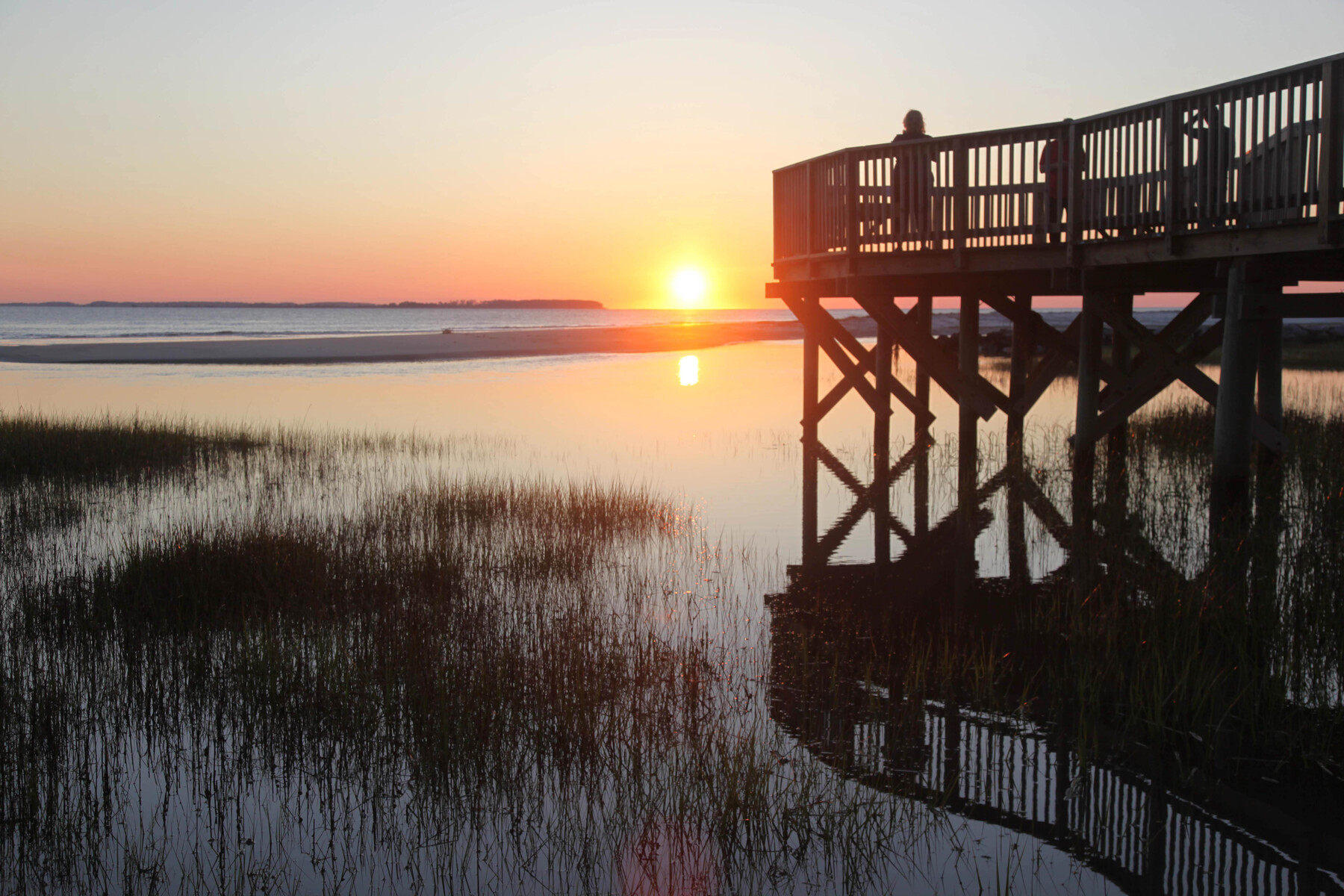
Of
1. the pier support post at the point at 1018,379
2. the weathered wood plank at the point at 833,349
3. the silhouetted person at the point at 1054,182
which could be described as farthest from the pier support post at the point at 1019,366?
the silhouetted person at the point at 1054,182

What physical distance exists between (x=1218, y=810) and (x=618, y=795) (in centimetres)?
265

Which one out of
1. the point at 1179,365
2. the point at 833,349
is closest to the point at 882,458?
the point at 833,349

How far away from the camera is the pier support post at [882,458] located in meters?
10.3

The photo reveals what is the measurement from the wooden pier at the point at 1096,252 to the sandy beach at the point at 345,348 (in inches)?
1233

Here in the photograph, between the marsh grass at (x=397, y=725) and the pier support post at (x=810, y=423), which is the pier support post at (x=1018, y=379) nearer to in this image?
the pier support post at (x=810, y=423)

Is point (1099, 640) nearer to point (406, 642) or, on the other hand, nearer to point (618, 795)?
point (618, 795)

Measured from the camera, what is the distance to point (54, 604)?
291 inches

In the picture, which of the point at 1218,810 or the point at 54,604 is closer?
the point at 1218,810

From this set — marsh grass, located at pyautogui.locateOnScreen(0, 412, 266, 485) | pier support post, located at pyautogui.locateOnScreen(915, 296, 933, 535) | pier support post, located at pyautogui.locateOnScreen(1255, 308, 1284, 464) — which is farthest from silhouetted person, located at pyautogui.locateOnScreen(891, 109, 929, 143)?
marsh grass, located at pyautogui.locateOnScreen(0, 412, 266, 485)

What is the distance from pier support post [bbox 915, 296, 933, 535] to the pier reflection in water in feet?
5.24

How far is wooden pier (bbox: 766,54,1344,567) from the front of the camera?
30.3ft

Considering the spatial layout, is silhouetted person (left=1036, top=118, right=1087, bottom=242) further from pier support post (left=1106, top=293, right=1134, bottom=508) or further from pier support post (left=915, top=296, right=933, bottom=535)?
pier support post (left=915, top=296, right=933, bottom=535)

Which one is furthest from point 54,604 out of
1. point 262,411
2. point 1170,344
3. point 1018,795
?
point 262,411

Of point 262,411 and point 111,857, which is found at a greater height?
point 262,411
